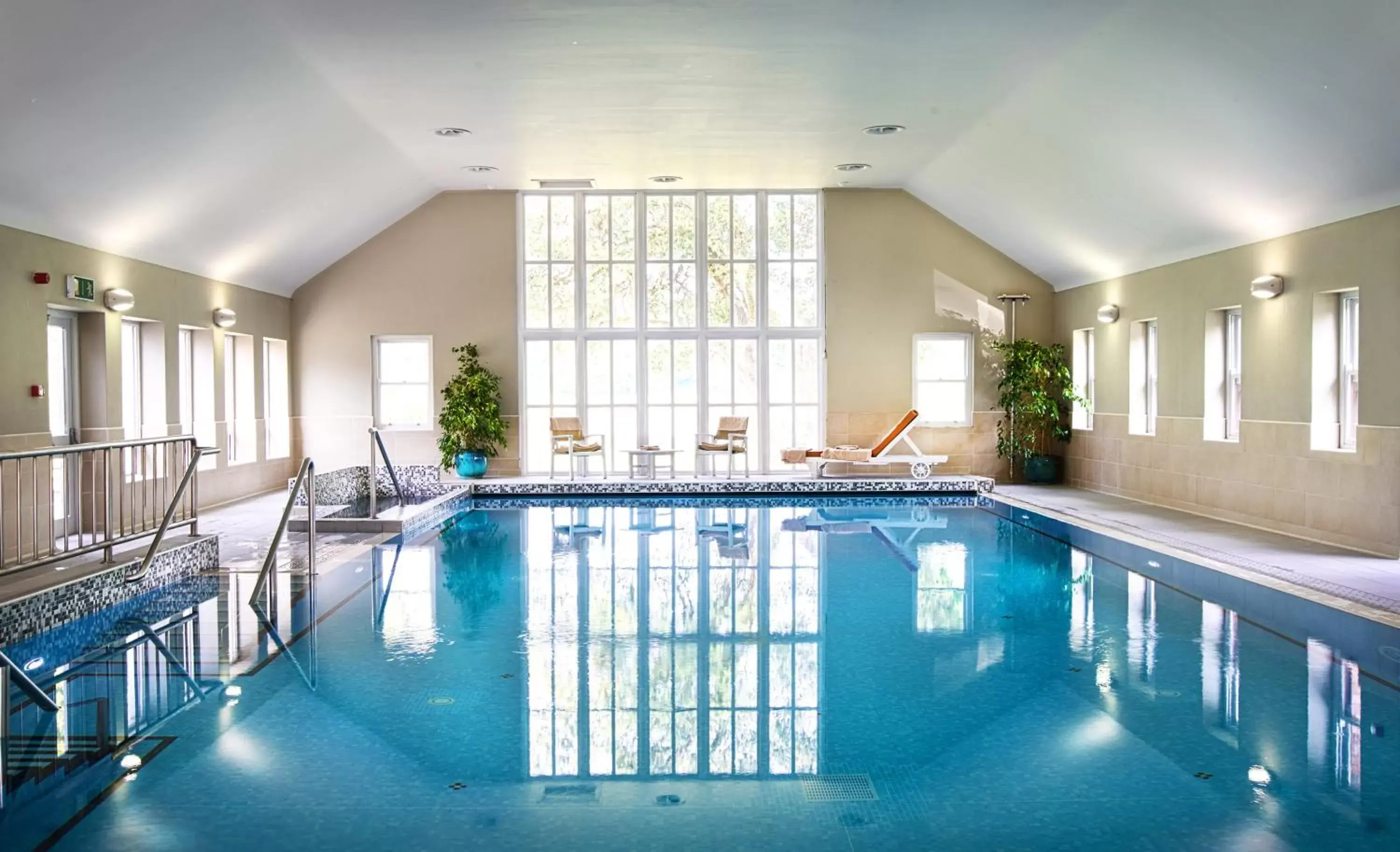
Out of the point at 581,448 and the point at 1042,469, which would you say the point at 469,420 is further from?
the point at 1042,469

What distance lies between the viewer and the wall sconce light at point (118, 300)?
8.23 metres

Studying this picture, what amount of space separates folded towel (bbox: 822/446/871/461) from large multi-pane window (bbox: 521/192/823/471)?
94 centimetres

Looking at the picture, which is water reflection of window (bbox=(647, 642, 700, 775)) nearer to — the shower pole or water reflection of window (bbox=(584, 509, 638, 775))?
water reflection of window (bbox=(584, 509, 638, 775))

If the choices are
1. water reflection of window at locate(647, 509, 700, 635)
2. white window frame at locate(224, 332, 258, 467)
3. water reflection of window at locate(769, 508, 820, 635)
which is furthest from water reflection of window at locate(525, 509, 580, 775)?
white window frame at locate(224, 332, 258, 467)

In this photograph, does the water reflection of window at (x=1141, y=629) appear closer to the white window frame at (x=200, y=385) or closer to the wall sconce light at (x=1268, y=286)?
the wall sconce light at (x=1268, y=286)

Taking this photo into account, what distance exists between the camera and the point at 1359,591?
5.74 meters

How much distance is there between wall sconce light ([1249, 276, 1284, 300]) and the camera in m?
7.97

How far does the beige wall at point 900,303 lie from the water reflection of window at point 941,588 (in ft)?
13.8

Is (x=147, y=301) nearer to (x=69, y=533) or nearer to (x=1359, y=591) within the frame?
(x=69, y=533)

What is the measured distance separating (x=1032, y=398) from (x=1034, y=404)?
0.09 metres

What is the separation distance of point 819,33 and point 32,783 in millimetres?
6027

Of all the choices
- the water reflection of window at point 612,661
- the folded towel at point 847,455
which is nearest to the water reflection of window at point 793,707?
the water reflection of window at point 612,661

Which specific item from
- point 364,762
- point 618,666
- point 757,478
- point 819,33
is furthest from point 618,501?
point 364,762

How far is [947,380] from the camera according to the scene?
40.7ft
